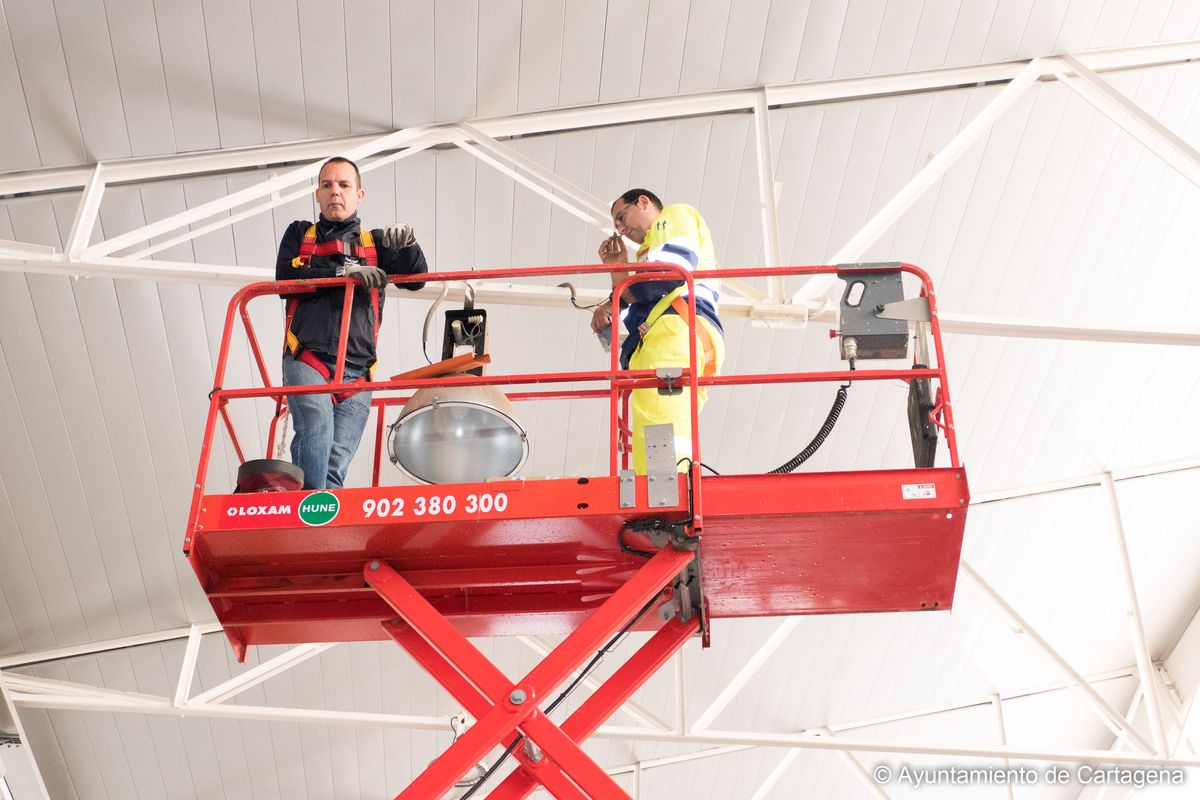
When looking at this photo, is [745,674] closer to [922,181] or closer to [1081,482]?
[1081,482]

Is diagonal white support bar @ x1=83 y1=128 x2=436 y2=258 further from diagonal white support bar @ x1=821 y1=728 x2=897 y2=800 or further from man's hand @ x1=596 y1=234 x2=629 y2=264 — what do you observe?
diagonal white support bar @ x1=821 y1=728 x2=897 y2=800

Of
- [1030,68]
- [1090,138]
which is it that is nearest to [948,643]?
[1090,138]

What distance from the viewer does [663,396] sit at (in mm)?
6098

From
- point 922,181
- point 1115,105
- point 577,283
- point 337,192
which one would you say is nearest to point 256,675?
point 577,283

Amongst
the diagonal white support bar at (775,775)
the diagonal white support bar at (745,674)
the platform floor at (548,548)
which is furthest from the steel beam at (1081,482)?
the platform floor at (548,548)

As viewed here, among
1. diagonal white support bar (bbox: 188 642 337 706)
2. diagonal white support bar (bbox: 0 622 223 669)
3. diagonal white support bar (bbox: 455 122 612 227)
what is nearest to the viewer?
diagonal white support bar (bbox: 455 122 612 227)

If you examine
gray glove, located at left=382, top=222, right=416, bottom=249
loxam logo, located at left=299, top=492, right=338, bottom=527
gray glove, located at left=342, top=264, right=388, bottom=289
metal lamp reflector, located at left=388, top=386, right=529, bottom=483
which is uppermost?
gray glove, located at left=382, top=222, right=416, bottom=249

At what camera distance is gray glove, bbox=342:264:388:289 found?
634cm

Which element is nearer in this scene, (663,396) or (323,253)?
(663,396)

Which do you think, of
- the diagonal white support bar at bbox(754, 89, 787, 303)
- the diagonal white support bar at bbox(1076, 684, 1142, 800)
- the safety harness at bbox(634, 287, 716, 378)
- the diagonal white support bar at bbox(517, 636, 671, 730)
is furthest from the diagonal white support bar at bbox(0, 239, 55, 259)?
the diagonal white support bar at bbox(1076, 684, 1142, 800)

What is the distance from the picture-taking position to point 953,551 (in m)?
5.63

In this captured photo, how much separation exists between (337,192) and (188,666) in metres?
7.44

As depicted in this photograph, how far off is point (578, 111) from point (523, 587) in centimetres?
529

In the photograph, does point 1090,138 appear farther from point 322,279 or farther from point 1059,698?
point 1059,698
